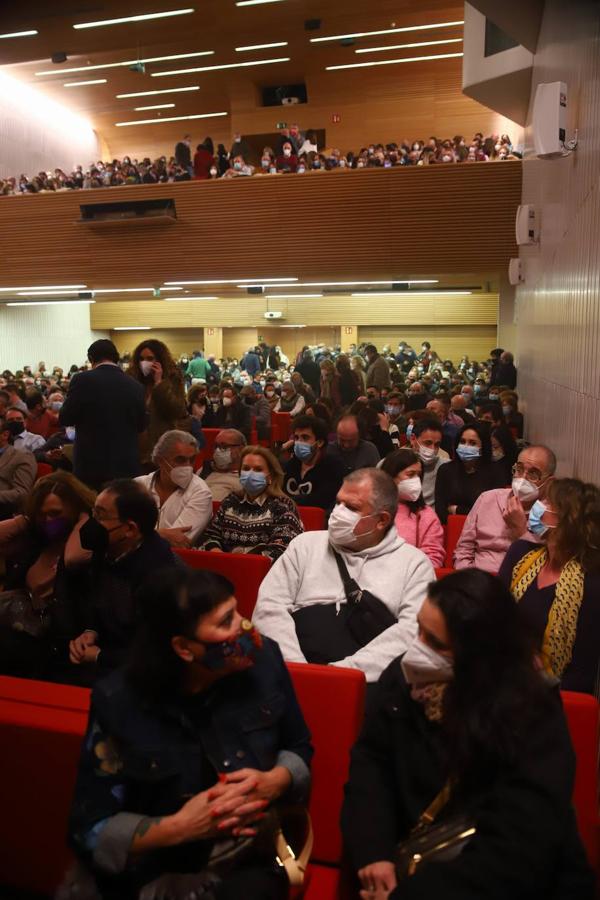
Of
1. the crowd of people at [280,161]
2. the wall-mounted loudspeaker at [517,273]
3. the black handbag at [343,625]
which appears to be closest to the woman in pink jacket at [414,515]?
the black handbag at [343,625]

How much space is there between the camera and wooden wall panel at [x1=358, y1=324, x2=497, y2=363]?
20672mm

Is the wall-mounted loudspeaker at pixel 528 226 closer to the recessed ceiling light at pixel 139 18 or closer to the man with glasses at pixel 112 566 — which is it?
the man with glasses at pixel 112 566

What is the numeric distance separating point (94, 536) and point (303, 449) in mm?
2767

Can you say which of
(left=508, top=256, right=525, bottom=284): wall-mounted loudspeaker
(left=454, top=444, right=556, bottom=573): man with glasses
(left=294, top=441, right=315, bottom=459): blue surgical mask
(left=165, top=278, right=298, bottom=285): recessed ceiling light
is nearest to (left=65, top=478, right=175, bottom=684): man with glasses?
(left=454, top=444, right=556, bottom=573): man with glasses

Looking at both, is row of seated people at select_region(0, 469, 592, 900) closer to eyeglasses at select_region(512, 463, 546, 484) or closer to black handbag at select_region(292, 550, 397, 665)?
black handbag at select_region(292, 550, 397, 665)

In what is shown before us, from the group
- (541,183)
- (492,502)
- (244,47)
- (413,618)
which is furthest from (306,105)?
(413,618)

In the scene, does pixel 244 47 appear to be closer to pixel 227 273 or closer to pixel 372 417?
pixel 227 273

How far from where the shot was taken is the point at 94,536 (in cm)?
294

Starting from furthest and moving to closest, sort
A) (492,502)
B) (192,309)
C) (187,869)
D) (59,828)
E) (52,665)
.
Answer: (192,309), (492,502), (52,665), (59,828), (187,869)

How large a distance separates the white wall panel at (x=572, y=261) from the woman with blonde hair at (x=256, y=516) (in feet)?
5.34

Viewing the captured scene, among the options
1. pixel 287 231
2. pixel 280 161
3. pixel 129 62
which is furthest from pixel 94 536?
pixel 129 62

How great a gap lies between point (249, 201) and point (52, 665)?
13.0 m

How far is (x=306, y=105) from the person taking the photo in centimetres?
2122

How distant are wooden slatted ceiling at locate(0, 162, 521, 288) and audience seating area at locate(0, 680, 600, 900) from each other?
1259cm
